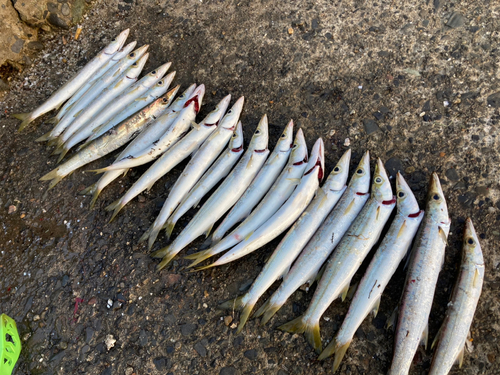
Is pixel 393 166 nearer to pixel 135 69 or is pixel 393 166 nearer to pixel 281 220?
pixel 281 220

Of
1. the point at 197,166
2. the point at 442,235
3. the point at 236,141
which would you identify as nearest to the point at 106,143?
the point at 197,166

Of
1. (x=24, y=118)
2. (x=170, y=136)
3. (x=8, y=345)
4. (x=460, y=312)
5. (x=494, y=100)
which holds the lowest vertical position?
(x=8, y=345)

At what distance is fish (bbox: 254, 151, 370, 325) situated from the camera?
3.35m

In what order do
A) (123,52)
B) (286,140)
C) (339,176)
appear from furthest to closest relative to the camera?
(123,52) → (286,140) → (339,176)

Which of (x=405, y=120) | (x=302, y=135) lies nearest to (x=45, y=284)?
(x=302, y=135)

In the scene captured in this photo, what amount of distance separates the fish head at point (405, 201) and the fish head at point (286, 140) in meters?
1.23

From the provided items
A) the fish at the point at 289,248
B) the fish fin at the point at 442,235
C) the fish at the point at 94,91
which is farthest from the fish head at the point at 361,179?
the fish at the point at 94,91

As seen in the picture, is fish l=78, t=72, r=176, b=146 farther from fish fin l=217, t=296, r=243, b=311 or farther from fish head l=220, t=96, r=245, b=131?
fish fin l=217, t=296, r=243, b=311

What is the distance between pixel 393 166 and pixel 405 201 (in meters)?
0.58

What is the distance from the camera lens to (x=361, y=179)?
3.68 m

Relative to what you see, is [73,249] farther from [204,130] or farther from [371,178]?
[371,178]

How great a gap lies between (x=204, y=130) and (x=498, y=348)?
3627 mm

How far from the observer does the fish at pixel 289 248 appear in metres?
3.39

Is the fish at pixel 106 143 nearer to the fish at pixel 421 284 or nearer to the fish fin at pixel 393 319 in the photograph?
the fish at pixel 421 284
